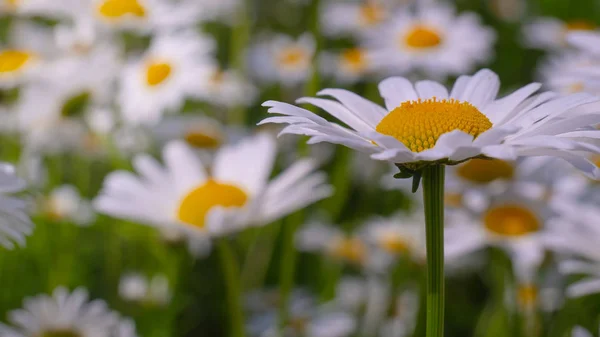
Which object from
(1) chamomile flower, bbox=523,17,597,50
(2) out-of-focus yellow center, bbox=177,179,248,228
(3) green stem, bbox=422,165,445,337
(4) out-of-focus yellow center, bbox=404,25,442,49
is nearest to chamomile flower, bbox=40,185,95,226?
(2) out-of-focus yellow center, bbox=177,179,248,228

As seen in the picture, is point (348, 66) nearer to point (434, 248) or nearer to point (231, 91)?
point (231, 91)

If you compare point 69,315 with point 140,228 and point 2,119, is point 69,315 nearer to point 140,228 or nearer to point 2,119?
point 140,228

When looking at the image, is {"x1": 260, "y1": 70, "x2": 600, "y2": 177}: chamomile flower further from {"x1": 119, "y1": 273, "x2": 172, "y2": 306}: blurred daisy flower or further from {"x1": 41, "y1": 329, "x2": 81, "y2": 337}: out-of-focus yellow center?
{"x1": 119, "y1": 273, "x2": 172, "y2": 306}: blurred daisy flower

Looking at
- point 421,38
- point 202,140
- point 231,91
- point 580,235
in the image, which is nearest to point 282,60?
point 231,91

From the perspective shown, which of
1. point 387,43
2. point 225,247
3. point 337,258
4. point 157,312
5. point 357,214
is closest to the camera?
point 225,247

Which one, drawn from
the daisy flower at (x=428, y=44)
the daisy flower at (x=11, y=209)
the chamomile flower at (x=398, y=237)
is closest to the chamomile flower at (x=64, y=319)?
the daisy flower at (x=11, y=209)

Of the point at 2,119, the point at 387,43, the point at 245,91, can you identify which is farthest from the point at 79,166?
the point at 387,43
